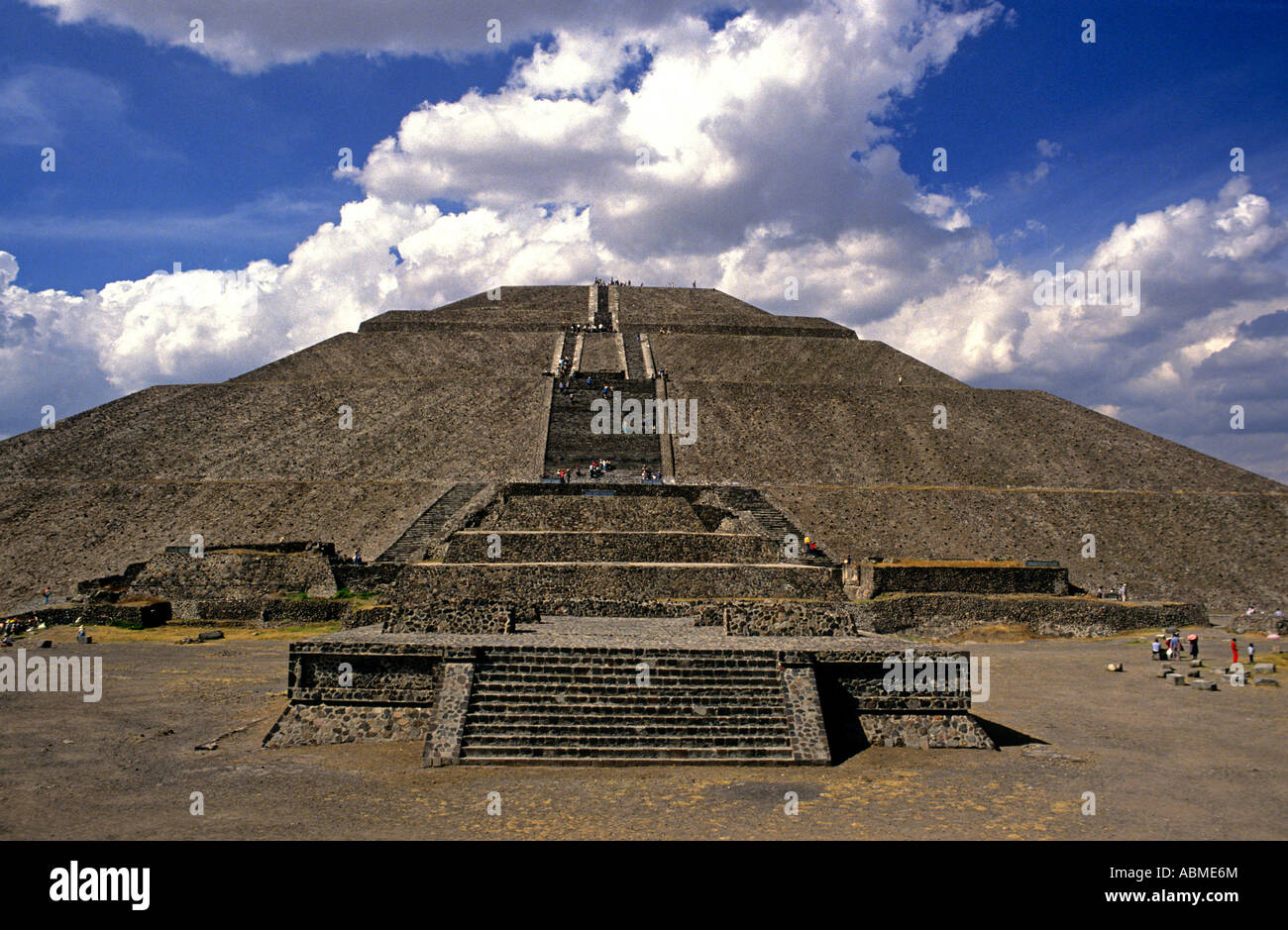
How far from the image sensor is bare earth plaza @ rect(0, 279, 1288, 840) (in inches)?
405

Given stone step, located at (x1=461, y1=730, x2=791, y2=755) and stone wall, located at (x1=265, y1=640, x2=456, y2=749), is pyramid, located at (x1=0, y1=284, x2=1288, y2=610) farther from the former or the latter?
stone step, located at (x1=461, y1=730, x2=791, y2=755)

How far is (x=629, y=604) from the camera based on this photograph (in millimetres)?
21781

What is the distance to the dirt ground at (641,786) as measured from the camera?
891 centimetres

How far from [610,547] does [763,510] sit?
27.3 feet

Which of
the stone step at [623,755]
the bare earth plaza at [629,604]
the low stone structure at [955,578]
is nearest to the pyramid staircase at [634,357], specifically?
the bare earth plaza at [629,604]

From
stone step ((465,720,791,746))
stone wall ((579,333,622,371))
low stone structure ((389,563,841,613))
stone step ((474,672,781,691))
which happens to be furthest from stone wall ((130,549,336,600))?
stone wall ((579,333,622,371))

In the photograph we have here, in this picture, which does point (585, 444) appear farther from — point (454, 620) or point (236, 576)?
point (454, 620)

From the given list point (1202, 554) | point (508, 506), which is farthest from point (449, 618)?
point (1202, 554)

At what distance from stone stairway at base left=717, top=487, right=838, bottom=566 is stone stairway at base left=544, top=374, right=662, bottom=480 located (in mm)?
5541

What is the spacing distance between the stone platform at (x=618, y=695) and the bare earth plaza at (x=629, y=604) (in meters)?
0.04

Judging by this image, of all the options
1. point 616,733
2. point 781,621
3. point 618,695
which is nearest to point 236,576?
point 781,621

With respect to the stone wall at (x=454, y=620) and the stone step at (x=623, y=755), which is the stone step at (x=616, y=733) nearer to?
the stone step at (x=623, y=755)
